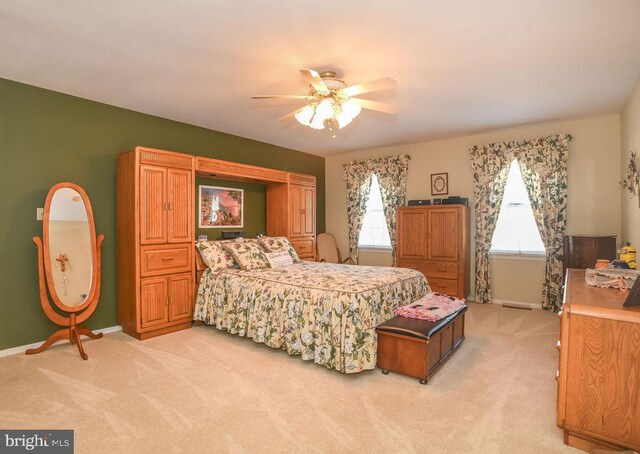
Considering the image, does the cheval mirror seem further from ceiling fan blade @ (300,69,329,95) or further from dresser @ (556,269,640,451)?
dresser @ (556,269,640,451)

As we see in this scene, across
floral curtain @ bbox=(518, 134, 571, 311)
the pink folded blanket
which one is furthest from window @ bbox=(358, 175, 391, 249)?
the pink folded blanket

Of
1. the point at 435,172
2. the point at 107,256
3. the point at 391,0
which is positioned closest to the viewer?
the point at 391,0

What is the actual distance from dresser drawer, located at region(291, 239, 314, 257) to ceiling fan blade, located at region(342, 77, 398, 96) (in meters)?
3.08

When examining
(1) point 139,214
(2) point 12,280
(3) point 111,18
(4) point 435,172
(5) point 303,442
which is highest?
(3) point 111,18

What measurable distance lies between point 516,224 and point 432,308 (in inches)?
113

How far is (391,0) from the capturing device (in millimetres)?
2117

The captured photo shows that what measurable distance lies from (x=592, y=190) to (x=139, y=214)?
5.64m

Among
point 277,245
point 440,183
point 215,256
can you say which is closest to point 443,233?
point 440,183

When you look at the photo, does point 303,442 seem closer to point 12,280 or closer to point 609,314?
point 609,314

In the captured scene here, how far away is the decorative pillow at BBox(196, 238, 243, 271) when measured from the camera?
416 centimetres

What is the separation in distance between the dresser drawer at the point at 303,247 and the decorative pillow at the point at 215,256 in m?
1.38

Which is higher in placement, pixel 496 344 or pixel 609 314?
pixel 609 314

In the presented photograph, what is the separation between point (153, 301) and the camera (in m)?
3.79

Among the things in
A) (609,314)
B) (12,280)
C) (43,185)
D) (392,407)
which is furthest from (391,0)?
(12,280)
